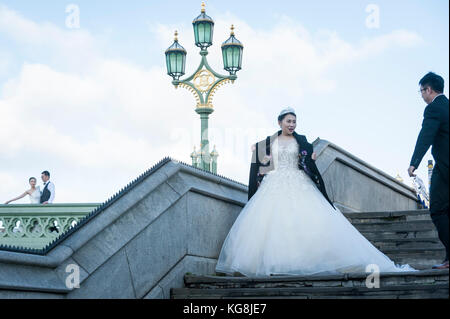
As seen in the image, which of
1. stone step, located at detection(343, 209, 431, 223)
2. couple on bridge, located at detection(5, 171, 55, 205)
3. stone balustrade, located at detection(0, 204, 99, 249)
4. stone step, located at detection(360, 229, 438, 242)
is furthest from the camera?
couple on bridge, located at detection(5, 171, 55, 205)

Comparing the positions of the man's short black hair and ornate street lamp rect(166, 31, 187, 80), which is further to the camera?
ornate street lamp rect(166, 31, 187, 80)

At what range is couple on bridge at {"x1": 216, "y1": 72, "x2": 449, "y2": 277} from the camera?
7461mm

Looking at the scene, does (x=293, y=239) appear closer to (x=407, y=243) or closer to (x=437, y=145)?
(x=437, y=145)

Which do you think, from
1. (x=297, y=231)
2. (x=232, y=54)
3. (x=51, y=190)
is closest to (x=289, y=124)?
(x=297, y=231)

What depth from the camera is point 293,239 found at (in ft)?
25.4

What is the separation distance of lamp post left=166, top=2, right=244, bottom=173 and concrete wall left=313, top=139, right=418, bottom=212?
4.53m

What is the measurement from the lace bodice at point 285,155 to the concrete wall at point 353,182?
3.89 meters

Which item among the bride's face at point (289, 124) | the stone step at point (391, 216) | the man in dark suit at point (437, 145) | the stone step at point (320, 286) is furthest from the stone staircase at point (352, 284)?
the bride's face at point (289, 124)

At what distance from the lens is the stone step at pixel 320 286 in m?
6.06

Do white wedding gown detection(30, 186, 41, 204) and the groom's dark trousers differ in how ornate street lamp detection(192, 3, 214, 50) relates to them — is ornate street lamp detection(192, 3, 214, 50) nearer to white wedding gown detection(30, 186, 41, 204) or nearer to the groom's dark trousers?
white wedding gown detection(30, 186, 41, 204)

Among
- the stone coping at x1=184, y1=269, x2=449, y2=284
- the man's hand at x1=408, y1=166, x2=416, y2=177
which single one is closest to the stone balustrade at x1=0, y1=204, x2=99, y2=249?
the stone coping at x1=184, y1=269, x2=449, y2=284

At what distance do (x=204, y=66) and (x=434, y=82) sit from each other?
1344 cm

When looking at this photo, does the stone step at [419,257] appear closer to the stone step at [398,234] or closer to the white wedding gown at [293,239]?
the white wedding gown at [293,239]

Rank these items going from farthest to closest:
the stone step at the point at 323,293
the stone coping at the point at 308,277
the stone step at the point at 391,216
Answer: the stone step at the point at 391,216 < the stone coping at the point at 308,277 < the stone step at the point at 323,293
